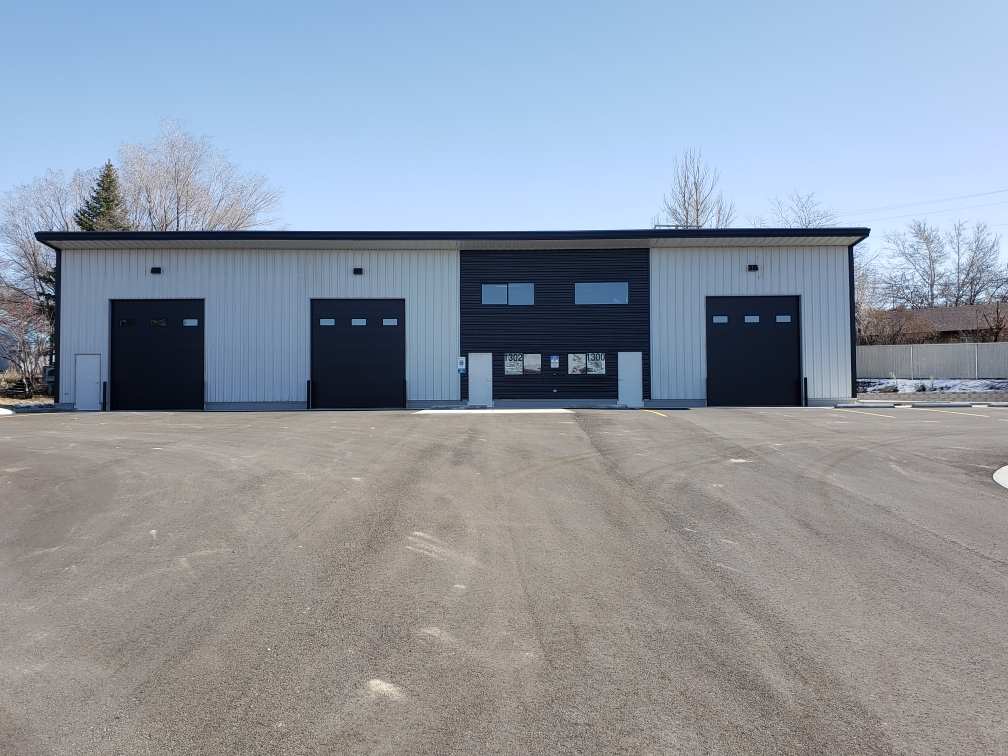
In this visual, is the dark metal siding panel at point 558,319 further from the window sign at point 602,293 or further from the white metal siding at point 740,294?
the white metal siding at point 740,294

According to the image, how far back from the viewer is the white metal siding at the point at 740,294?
85.8 ft

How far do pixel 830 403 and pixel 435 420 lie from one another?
54.8 ft

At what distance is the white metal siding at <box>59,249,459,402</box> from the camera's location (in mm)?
26016

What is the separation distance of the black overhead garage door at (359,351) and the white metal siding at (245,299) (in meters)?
0.32

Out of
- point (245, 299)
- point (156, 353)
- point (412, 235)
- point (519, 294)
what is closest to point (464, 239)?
point (412, 235)

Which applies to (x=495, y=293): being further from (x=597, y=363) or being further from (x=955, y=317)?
(x=955, y=317)

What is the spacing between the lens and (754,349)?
2634cm

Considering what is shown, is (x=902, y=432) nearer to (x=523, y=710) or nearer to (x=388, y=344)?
(x=523, y=710)

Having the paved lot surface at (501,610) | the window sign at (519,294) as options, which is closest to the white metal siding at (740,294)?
the window sign at (519,294)

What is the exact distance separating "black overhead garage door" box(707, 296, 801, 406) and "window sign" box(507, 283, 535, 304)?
7.26 metres

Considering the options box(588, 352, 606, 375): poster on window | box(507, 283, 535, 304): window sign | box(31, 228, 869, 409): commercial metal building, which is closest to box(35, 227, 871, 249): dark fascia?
box(31, 228, 869, 409): commercial metal building

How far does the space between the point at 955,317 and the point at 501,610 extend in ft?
188

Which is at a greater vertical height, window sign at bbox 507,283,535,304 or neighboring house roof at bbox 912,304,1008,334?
neighboring house roof at bbox 912,304,1008,334

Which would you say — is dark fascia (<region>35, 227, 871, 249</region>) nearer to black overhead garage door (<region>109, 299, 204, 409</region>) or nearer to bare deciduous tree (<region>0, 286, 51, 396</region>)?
black overhead garage door (<region>109, 299, 204, 409</region>)
